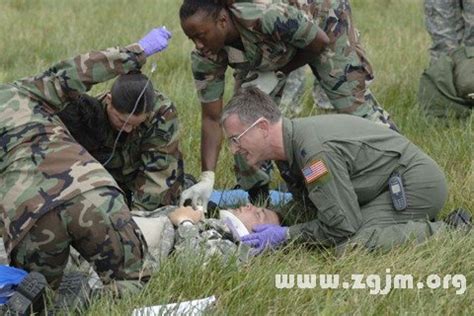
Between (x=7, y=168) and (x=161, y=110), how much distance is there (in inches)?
59.9

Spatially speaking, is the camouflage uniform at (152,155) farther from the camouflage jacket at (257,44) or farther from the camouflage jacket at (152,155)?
the camouflage jacket at (257,44)

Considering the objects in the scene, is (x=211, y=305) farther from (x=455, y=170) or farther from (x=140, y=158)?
(x=455, y=170)

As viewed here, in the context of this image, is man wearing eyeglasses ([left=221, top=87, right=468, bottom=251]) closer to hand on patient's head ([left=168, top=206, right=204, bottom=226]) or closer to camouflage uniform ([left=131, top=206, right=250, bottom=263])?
camouflage uniform ([left=131, top=206, right=250, bottom=263])

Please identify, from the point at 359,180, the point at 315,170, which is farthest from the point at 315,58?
the point at 315,170

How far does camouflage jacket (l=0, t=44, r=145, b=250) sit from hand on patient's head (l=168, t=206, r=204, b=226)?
811 mm

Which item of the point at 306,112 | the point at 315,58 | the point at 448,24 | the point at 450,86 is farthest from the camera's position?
the point at 448,24

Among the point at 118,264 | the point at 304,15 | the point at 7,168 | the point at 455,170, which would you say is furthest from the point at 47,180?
the point at 455,170

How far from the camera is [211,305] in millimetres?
3225

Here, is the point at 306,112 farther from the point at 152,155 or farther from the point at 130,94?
the point at 130,94

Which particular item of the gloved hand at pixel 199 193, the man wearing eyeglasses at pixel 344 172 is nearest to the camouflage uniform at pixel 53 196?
the man wearing eyeglasses at pixel 344 172

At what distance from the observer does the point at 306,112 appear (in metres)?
6.47

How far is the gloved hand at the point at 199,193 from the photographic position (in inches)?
183

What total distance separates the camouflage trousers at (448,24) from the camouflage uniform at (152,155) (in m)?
2.74

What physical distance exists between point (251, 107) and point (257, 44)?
75 cm
